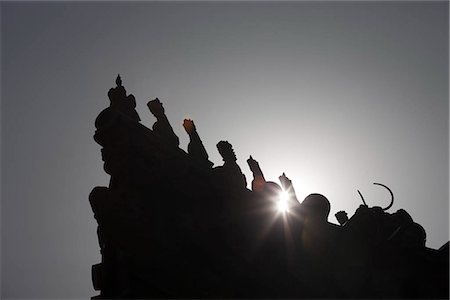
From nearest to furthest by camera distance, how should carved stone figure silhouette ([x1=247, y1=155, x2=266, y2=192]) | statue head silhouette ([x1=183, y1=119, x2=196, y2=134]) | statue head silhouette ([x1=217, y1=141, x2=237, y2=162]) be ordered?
statue head silhouette ([x1=217, y1=141, x2=237, y2=162]) → carved stone figure silhouette ([x1=247, y1=155, x2=266, y2=192]) → statue head silhouette ([x1=183, y1=119, x2=196, y2=134])

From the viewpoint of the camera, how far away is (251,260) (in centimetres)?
1409

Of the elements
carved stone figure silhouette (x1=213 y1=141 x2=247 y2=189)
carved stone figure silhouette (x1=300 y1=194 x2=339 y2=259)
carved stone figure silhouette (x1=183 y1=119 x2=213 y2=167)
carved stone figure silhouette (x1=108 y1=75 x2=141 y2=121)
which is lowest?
carved stone figure silhouette (x1=300 y1=194 x2=339 y2=259)

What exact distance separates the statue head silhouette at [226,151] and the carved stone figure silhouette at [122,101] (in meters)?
3.70

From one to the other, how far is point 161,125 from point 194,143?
1.69 m

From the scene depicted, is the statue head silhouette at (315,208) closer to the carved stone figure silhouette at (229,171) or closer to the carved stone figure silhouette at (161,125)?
the carved stone figure silhouette at (229,171)

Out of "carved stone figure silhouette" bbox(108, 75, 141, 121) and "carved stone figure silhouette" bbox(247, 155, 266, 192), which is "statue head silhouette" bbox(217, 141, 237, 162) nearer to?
"carved stone figure silhouette" bbox(247, 155, 266, 192)

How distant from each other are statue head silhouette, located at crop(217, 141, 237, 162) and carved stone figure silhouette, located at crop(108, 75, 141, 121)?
A: 3.70 metres

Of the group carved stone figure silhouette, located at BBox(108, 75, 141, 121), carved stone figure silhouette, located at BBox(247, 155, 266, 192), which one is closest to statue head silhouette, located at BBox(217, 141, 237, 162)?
carved stone figure silhouette, located at BBox(247, 155, 266, 192)

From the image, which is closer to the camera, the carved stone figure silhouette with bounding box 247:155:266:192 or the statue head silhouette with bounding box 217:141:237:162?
the statue head silhouette with bounding box 217:141:237:162

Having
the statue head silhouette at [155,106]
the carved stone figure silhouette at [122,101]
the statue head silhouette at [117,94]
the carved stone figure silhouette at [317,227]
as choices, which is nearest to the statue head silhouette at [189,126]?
the statue head silhouette at [155,106]

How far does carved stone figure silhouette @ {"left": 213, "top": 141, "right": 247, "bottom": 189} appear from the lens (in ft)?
49.8

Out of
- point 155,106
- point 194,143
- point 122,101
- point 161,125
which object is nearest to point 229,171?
point 194,143

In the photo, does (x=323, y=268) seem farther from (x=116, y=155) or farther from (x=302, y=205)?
(x=116, y=155)

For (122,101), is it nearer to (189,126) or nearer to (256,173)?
(189,126)
